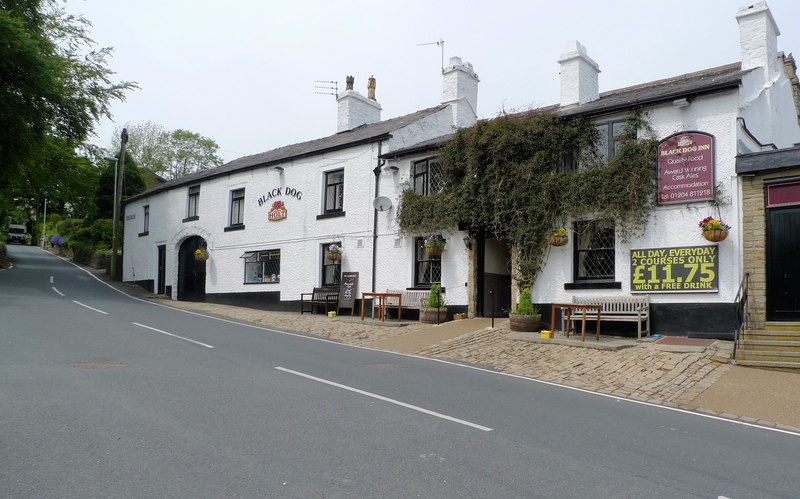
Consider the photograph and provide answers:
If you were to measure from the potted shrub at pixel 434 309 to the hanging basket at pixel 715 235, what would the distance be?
289 inches

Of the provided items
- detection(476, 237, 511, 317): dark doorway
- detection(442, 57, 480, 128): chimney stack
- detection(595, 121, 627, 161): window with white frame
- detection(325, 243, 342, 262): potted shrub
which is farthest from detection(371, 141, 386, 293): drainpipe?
detection(595, 121, 627, 161): window with white frame

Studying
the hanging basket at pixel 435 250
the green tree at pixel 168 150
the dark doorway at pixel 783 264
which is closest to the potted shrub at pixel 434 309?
the hanging basket at pixel 435 250

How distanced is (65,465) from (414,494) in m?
2.82

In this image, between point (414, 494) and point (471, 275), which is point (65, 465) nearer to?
point (414, 494)

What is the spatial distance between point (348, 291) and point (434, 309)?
4.10 m

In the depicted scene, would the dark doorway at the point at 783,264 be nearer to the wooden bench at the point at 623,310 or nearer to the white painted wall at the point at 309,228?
the wooden bench at the point at 623,310

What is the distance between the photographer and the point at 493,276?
18.0m

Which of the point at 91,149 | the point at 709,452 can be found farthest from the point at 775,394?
the point at 91,149

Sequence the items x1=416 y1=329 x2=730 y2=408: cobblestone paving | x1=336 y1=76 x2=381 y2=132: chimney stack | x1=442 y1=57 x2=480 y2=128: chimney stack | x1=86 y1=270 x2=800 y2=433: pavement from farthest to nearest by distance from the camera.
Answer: x1=336 y1=76 x2=381 y2=132: chimney stack
x1=442 y1=57 x2=480 y2=128: chimney stack
x1=416 y1=329 x2=730 y2=408: cobblestone paving
x1=86 y1=270 x2=800 y2=433: pavement

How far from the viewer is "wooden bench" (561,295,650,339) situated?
13.8 meters

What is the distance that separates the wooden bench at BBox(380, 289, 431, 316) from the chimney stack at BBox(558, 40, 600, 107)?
733 centimetres

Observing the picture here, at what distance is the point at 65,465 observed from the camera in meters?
4.66

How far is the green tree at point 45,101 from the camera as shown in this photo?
20.5 m

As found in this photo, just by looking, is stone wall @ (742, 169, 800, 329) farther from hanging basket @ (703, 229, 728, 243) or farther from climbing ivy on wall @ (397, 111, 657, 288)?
climbing ivy on wall @ (397, 111, 657, 288)
